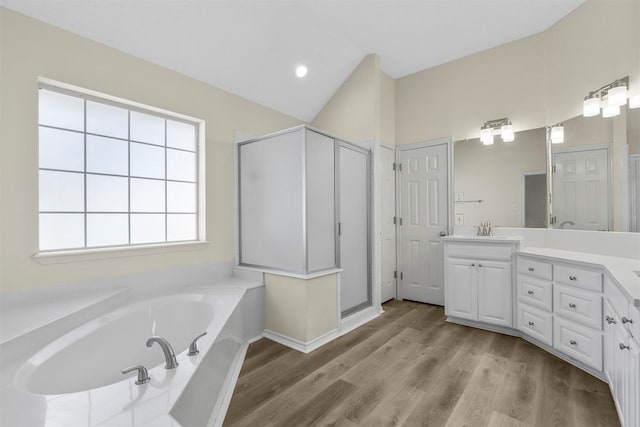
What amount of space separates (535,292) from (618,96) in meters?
1.63

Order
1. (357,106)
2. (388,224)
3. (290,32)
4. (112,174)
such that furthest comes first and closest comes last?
1. (388,224)
2. (357,106)
3. (290,32)
4. (112,174)

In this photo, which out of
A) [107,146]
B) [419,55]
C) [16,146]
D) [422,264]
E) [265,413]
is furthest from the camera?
[422,264]

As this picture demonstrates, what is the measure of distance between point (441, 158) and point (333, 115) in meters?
1.44

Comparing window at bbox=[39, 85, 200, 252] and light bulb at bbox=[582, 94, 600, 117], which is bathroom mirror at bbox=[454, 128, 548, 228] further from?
window at bbox=[39, 85, 200, 252]

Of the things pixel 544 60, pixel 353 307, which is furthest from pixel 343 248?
pixel 544 60

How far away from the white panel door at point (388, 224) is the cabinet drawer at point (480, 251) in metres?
0.87

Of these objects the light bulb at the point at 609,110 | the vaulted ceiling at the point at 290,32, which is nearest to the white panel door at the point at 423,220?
the vaulted ceiling at the point at 290,32

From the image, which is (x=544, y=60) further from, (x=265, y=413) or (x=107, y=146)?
(x=107, y=146)


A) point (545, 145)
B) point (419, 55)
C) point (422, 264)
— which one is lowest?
point (422, 264)

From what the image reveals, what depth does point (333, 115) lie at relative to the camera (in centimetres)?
370

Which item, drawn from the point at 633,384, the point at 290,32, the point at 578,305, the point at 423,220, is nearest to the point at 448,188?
the point at 423,220

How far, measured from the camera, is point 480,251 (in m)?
2.96

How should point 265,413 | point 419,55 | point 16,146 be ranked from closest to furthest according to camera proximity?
1. point 265,413
2. point 16,146
3. point 419,55

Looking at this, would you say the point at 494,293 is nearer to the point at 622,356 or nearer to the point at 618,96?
the point at 622,356
